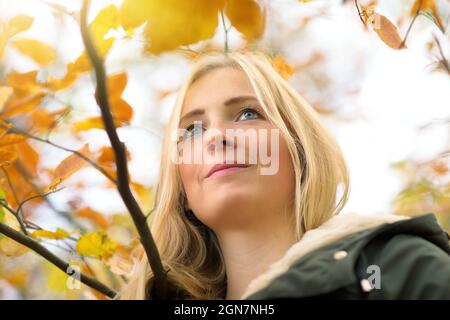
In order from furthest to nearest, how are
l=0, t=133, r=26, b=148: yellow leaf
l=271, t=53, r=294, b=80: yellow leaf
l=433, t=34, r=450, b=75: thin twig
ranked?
l=271, t=53, r=294, b=80: yellow leaf → l=433, t=34, r=450, b=75: thin twig → l=0, t=133, r=26, b=148: yellow leaf

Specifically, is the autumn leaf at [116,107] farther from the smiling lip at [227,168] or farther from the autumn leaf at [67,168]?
the smiling lip at [227,168]

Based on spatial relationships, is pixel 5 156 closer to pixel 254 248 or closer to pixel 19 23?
pixel 19 23

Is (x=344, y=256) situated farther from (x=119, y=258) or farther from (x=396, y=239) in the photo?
(x=119, y=258)

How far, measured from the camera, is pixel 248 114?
135cm

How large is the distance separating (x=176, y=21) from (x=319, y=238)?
47 centimetres

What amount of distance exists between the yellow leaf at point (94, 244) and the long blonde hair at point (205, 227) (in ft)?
0.29

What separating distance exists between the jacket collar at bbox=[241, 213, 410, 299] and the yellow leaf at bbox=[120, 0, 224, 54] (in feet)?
1.35

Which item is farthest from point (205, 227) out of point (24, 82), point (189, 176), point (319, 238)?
point (24, 82)

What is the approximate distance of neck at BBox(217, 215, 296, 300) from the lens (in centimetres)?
127

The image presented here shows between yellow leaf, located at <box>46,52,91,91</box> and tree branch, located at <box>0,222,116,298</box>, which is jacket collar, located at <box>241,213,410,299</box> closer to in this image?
tree branch, located at <box>0,222,116,298</box>

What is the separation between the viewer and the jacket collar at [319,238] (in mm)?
1042

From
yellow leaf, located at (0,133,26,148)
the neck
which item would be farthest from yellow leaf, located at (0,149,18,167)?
the neck
